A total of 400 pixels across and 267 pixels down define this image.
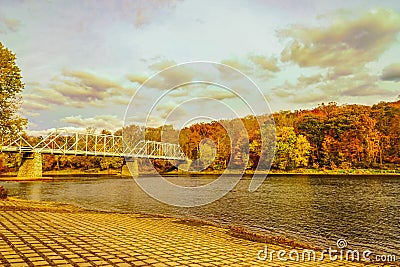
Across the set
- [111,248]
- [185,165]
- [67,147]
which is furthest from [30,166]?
[111,248]

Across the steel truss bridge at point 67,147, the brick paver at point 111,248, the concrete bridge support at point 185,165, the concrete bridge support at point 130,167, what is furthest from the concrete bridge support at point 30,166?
the brick paver at point 111,248

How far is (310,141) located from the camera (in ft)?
304

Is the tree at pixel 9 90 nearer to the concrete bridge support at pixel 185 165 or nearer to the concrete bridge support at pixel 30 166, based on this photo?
the concrete bridge support at pixel 30 166

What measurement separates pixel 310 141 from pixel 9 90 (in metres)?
77.5

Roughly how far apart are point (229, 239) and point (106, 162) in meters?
107

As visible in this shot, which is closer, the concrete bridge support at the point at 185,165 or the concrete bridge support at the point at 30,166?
the concrete bridge support at the point at 30,166

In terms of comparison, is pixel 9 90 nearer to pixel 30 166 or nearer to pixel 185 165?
pixel 30 166

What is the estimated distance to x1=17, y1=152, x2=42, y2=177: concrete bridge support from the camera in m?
69.1

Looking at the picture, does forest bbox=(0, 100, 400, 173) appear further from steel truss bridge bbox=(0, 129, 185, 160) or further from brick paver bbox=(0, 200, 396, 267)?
brick paver bbox=(0, 200, 396, 267)

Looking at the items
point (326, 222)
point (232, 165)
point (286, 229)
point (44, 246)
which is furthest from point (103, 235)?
point (232, 165)

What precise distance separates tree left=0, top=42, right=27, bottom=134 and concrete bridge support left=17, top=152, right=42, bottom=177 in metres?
41.0

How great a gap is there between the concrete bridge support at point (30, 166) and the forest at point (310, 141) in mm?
9906

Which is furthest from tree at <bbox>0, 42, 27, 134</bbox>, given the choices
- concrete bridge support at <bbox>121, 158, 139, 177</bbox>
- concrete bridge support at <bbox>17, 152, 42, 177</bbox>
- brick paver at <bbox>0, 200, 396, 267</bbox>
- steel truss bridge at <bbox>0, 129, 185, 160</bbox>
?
concrete bridge support at <bbox>121, 158, 139, 177</bbox>

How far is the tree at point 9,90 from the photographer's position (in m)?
30.8
